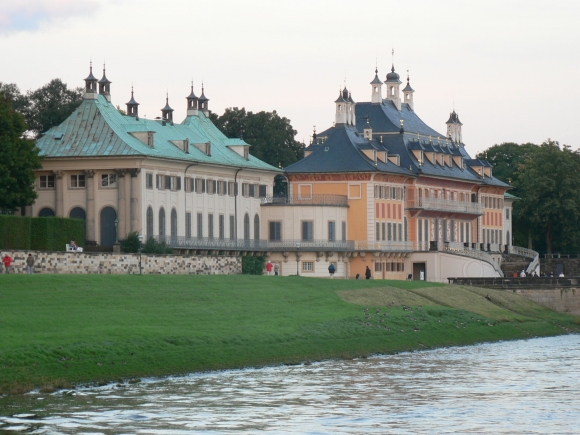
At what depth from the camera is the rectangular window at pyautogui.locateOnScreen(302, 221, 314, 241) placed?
4227 inches

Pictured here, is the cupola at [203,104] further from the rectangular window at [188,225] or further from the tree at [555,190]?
the tree at [555,190]

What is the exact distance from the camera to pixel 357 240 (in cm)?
11000

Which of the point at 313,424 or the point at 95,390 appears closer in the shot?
the point at 313,424

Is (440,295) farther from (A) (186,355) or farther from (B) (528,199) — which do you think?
(B) (528,199)

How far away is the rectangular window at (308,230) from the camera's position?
107375 mm

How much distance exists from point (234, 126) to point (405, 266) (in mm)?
25645

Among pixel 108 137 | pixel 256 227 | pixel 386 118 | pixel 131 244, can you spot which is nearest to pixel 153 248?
pixel 131 244

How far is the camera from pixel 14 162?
85562mm

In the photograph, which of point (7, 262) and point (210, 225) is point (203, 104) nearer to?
point (210, 225)

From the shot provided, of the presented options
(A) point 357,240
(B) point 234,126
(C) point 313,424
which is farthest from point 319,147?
(C) point 313,424

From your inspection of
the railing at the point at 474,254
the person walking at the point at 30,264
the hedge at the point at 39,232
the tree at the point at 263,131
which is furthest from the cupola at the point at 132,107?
the person walking at the point at 30,264

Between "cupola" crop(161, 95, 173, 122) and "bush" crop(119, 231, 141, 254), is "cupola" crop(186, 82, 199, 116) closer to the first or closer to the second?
"cupola" crop(161, 95, 173, 122)

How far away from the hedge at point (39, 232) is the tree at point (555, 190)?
59258 mm

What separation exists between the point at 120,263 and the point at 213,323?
18.1m
